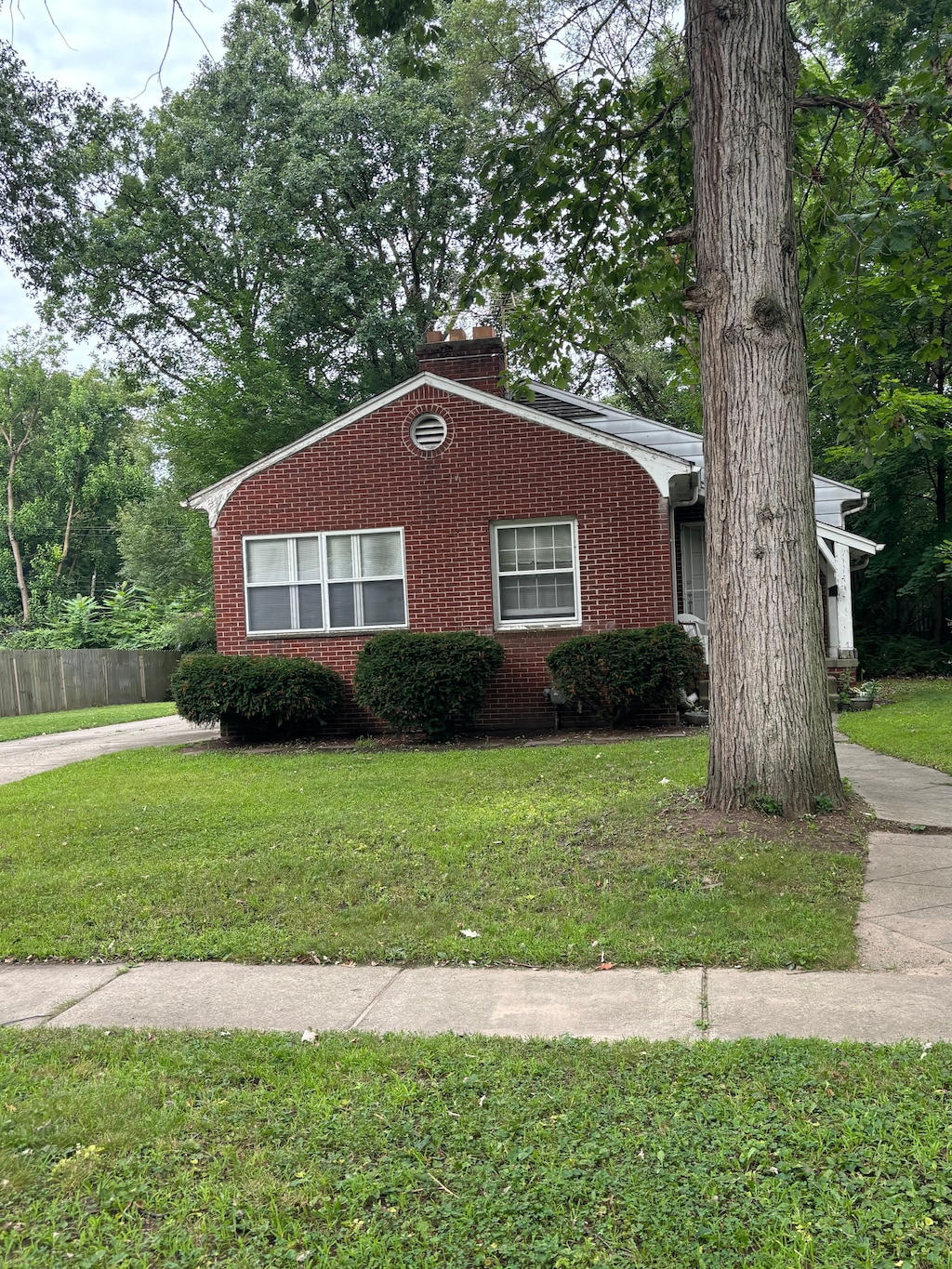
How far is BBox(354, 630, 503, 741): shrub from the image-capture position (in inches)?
488

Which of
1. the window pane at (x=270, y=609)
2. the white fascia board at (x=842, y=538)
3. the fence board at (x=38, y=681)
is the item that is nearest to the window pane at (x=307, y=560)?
the window pane at (x=270, y=609)

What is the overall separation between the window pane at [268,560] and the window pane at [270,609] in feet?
0.59

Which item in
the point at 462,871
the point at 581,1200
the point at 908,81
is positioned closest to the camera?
the point at 581,1200

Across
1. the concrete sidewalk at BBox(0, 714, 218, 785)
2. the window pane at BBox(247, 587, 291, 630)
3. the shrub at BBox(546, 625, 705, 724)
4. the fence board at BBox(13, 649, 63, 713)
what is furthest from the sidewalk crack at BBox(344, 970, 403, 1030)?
the fence board at BBox(13, 649, 63, 713)

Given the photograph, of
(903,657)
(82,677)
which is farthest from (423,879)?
(82,677)

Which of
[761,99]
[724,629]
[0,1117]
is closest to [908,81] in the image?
[761,99]

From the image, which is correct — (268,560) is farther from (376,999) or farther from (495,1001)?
(495,1001)

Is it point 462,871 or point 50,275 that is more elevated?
point 50,275

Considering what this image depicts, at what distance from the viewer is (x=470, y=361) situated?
14.9m

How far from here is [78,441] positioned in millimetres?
49562

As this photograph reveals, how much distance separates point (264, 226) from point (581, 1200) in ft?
88.9

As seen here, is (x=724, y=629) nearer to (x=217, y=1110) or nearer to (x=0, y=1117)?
(x=217, y=1110)

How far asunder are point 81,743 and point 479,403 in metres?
9.04

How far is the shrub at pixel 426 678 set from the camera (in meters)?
12.4
